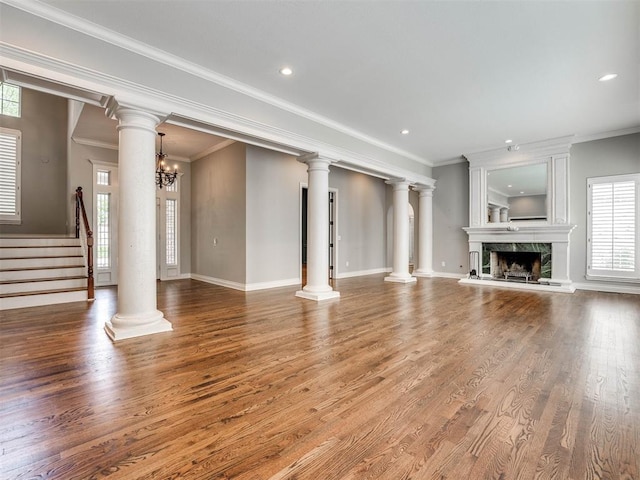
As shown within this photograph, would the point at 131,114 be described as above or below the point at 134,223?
above

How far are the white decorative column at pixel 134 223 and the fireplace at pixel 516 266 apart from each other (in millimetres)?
7402

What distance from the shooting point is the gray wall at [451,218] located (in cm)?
812

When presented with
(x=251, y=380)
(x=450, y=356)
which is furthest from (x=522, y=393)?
(x=251, y=380)

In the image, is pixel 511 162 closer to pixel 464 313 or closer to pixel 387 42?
pixel 464 313

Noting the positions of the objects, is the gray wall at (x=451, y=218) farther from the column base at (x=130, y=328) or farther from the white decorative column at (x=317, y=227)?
the column base at (x=130, y=328)

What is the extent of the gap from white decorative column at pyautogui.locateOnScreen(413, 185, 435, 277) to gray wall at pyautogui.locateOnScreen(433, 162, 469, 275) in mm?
205

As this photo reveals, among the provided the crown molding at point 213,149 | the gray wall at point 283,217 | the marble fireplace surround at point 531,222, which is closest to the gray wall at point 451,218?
the marble fireplace surround at point 531,222

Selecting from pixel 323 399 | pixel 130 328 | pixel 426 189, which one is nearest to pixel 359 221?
pixel 426 189

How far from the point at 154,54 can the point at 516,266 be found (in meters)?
8.14

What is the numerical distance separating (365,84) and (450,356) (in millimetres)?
3513

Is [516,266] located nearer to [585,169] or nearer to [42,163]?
[585,169]

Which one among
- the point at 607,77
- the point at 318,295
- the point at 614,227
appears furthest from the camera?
the point at 614,227

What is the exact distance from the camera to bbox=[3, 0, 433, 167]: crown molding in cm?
273

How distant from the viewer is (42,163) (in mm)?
7367
